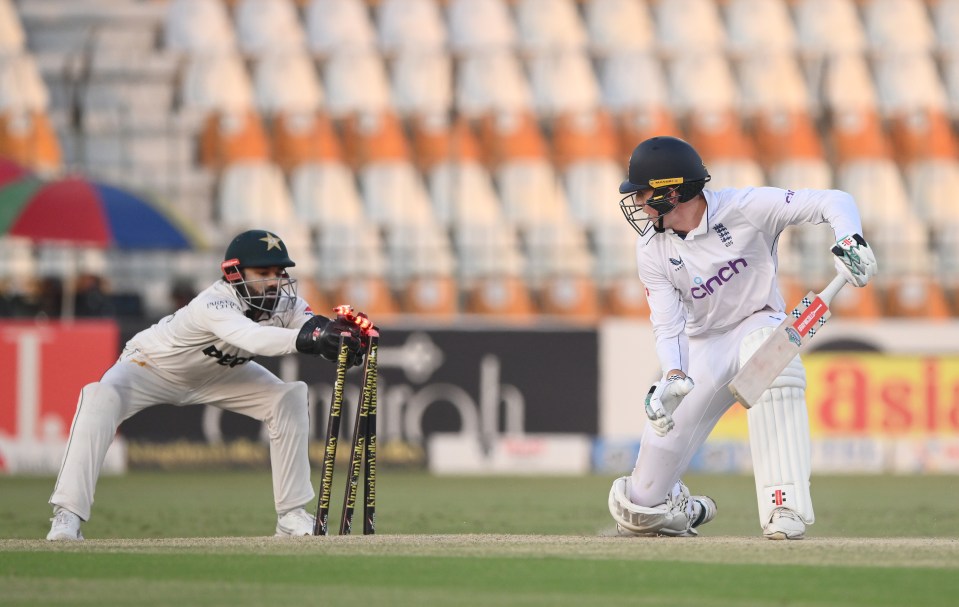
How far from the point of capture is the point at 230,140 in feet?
63.0

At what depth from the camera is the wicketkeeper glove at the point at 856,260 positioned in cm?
675

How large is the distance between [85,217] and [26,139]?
444cm

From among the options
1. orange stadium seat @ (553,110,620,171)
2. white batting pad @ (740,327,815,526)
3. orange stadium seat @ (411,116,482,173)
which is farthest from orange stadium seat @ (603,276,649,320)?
white batting pad @ (740,327,815,526)

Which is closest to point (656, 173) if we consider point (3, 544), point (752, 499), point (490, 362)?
point (3, 544)

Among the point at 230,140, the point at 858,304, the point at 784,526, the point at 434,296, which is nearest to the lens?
the point at 784,526

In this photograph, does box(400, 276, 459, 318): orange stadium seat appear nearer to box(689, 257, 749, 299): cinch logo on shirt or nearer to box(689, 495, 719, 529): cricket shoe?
box(689, 495, 719, 529): cricket shoe

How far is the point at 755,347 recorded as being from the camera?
730 centimetres

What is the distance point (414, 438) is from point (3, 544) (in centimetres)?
827

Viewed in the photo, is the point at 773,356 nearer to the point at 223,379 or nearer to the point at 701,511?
the point at 701,511

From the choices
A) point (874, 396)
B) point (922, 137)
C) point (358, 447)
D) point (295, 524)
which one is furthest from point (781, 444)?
point (922, 137)

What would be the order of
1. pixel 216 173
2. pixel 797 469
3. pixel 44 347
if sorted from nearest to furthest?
1. pixel 797 469
2. pixel 44 347
3. pixel 216 173

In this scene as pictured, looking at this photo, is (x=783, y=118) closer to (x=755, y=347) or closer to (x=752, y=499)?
(x=752, y=499)

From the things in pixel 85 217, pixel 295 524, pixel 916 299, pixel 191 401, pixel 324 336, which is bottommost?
pixel 295 524

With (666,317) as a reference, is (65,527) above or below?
below
